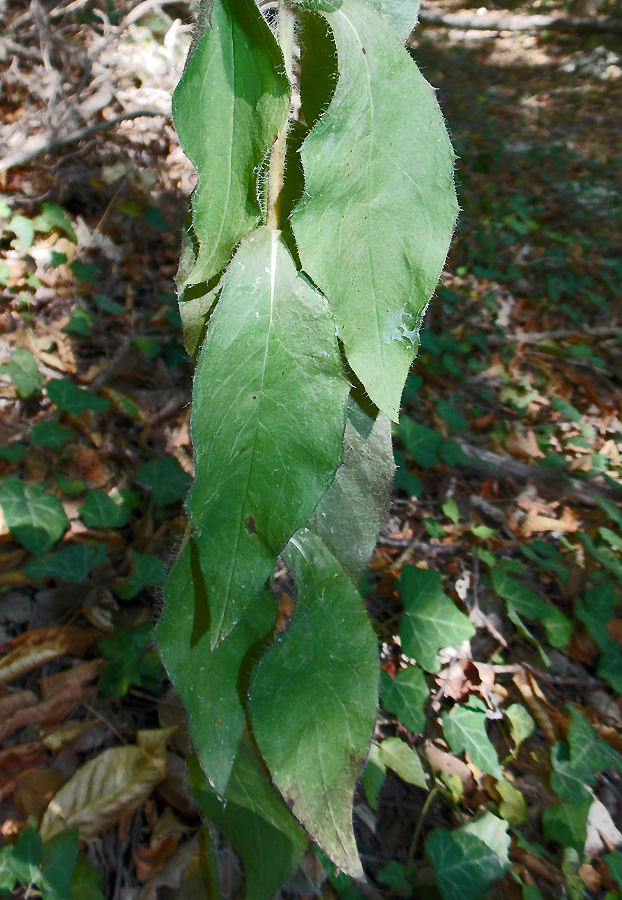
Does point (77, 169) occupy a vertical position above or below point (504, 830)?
above

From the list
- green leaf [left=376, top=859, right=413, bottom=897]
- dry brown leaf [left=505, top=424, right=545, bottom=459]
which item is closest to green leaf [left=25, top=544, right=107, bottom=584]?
green leaf [left=376, top=859, right=413, bottom=897]

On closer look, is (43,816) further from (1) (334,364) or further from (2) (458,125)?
(2) (458,125)

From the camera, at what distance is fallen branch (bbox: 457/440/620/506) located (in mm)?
2348

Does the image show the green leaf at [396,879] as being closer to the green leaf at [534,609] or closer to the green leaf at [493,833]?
the green leaf at [493,833]

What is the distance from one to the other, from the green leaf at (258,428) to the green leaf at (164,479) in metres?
1.27

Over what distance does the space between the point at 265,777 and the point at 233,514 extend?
39 centimetres

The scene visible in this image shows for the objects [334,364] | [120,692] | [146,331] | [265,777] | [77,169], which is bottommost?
[120,692]

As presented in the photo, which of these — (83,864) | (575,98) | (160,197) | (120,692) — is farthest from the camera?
(575,98)

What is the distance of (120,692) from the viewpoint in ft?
4.47

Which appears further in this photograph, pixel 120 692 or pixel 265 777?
pixel 120 692

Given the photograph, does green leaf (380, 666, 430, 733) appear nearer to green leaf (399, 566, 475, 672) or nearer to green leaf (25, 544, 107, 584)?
green leaf (399, 566, 475, 672)

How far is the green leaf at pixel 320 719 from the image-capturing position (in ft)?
1.93

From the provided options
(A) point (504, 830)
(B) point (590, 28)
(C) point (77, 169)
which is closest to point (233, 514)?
(A) point (504, 830)

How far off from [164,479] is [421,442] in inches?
40.7
